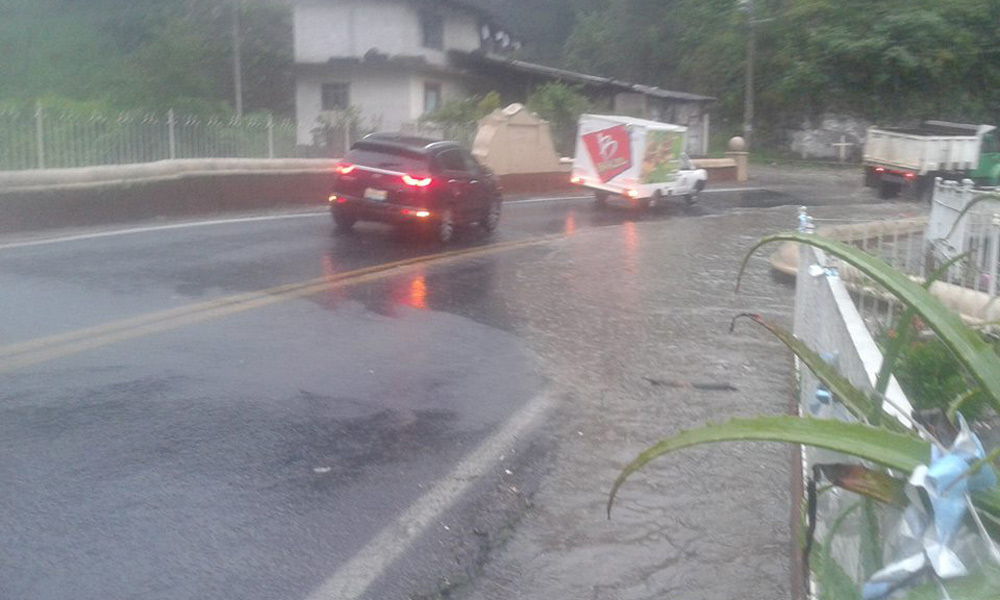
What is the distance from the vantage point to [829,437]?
230 cm

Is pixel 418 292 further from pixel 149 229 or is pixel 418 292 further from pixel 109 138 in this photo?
pixel 109 138

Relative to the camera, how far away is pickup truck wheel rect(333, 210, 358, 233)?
54.3 feet

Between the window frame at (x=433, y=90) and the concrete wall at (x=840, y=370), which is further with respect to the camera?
the window frame at (x=433, y=90)

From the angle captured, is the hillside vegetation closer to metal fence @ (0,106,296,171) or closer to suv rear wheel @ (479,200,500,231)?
metal fence @ (0,106,296,171)

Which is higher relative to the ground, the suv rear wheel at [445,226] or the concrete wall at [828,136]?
the concrete wall at [828,136]

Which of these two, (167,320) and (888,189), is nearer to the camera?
(167,320)

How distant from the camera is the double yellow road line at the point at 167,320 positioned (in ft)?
28.0

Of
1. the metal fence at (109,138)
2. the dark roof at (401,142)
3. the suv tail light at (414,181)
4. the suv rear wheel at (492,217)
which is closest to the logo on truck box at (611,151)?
the suv rear wheel at (492,217)

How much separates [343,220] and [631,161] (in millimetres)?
10915

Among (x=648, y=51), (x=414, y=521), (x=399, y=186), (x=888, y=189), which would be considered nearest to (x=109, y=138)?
(x=399, y=186)

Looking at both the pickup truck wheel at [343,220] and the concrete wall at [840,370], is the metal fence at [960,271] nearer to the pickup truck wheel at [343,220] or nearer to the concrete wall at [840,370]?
the concrete wall at [840,370]

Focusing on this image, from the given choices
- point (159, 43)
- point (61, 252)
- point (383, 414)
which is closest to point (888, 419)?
point (383, 414)

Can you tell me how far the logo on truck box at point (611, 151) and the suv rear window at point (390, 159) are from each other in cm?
1039

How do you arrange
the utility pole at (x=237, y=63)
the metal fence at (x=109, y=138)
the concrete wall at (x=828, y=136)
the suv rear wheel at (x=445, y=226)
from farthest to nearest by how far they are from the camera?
the concrete wall at (x=828, y=136) → the utility pole at (x=237, y=63) → the metal fence at (x=109, y=138) → the suv rear wheel at (x=445, y=226)
